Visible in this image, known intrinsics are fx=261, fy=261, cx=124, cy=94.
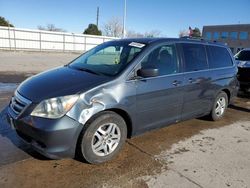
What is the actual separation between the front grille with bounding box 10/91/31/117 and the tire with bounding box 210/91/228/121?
385 centimetres

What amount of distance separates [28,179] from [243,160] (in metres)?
3.08

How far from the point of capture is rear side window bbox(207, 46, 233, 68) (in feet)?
17.4

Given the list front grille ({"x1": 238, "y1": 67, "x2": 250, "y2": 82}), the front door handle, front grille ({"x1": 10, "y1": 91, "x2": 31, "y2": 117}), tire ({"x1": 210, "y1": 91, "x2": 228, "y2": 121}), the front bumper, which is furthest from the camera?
front grille ({"x1": 238, "y1": 67, "x2": 250, "y2": 82})

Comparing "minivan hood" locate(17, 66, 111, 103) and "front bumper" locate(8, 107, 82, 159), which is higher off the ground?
"minivan hood" locate(17, 66, 111, 103)

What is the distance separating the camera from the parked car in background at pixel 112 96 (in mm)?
3182

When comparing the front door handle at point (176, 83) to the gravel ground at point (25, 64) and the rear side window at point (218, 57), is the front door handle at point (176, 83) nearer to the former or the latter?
the rear side window at point (218, 57)

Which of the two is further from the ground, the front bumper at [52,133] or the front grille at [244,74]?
the front grille at [244,74]

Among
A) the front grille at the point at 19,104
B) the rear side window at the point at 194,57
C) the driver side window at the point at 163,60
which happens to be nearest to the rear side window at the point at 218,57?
the rear side window at the point at 194,57

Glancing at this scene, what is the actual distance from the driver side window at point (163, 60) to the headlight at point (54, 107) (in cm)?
132

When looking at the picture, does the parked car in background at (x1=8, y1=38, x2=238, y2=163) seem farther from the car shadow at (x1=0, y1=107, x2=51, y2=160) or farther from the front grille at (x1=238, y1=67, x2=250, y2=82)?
the front grille at (x1=238, y1=67, x2=250, y2=82)

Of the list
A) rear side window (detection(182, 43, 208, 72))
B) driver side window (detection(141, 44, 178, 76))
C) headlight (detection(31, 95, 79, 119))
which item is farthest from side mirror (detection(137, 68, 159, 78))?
headlight (detection(31, 95, 79, 119))

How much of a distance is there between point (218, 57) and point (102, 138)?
330cm

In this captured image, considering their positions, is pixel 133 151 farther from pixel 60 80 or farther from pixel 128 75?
pixel 60 80

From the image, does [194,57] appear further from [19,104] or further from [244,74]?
[244,74]
